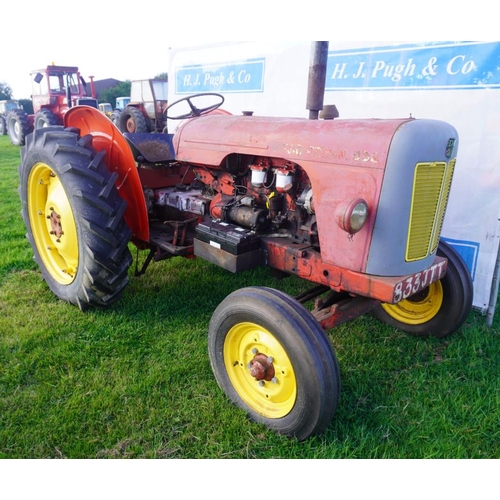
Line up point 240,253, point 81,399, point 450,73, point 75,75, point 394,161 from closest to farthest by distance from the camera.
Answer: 1. point 394,161
2. point 81,399
3. point 240,253
4. point 450,73
5. point 75,75

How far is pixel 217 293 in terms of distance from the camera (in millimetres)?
3602

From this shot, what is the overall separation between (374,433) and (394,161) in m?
1.31

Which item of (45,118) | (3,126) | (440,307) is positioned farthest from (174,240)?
(3,126)

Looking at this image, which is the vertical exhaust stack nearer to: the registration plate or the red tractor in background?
the registration plate

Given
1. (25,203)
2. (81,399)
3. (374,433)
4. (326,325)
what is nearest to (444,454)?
(374,433)

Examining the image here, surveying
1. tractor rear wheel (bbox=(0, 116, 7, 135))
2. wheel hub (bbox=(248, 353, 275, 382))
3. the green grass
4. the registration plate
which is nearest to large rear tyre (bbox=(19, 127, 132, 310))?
the green grass

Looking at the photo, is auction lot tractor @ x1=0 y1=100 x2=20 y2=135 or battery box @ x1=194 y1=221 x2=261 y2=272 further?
auction lot tractor @ x1=0 y1=100 x2=20 y2=135

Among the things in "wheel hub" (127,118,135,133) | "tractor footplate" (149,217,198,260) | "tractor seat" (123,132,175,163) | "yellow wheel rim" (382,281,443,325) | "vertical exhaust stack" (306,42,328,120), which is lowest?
"yellow wheel rim" (382,281,443,325)

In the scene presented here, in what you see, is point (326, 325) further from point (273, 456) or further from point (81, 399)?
point (81, 399)

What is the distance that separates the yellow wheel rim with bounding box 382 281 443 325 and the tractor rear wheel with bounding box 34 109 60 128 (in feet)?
37.8

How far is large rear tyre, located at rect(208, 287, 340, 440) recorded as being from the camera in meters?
1.98

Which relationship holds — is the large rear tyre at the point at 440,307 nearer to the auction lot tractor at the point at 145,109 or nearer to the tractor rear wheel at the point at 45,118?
the auction lot tractor at the point at 145,109

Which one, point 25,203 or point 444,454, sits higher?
point 25,203

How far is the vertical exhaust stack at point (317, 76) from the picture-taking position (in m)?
2.62
